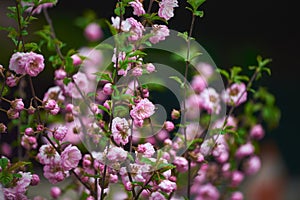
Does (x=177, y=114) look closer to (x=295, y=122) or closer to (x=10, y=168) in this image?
(x=10, y=168)

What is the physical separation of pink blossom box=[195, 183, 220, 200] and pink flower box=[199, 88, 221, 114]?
256 mm

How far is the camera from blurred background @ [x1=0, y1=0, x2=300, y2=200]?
11.7 feet

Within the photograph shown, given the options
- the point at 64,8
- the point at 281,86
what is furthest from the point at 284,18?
the point at 64,8

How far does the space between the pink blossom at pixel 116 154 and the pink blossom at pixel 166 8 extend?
0.23 meters

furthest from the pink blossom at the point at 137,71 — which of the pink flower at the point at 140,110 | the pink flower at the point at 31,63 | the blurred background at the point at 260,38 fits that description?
the blurred background at the point at 260,38

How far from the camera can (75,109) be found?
1.18 m

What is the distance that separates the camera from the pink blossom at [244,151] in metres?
1.57

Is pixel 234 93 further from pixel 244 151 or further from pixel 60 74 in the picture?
pixel 60 74

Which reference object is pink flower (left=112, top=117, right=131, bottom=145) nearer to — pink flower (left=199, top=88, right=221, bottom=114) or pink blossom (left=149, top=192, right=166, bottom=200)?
pink blossom (left=149, top=192, right=166, bottom=200)

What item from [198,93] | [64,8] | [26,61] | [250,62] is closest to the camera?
[26,61]

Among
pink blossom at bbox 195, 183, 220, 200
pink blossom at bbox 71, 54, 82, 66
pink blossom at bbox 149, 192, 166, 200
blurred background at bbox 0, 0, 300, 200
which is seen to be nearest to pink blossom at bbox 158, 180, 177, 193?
pink blossom at bbox 149, 192, 166, 200

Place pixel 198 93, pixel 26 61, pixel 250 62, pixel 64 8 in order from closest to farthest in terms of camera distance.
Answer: pixel 26 61 < pixel 198 93 < pixel 64 8 < pixel 250 62

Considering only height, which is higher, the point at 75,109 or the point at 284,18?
the point at 75,109

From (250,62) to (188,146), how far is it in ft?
9.09
